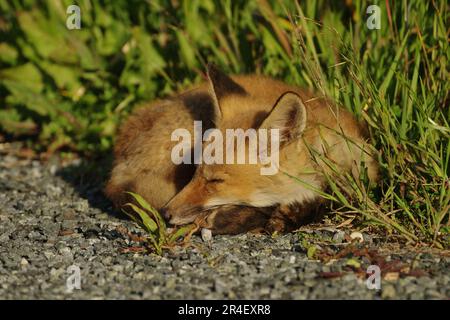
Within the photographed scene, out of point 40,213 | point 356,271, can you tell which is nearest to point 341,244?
point 356,271

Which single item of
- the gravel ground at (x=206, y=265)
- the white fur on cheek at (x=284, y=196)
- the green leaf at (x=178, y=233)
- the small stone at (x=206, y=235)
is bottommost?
the gravel ground at (x=206, y=265)

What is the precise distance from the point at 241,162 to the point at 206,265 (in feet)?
2.37

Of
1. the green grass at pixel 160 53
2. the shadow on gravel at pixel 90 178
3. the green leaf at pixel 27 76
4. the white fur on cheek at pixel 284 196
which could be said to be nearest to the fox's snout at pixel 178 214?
the white fur on cheek at pixel 284 196

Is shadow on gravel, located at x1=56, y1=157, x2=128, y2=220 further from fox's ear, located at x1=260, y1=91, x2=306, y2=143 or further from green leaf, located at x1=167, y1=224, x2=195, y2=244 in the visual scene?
fox's ear, located at x1=260, y1=91, x2=306, y2=143

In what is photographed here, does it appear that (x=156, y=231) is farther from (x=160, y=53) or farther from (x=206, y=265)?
(x=160, y=53)

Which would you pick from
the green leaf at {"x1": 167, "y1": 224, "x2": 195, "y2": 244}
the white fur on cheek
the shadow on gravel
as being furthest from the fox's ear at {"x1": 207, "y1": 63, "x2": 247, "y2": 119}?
the shadow on gravel

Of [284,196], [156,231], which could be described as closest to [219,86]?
[284,196]

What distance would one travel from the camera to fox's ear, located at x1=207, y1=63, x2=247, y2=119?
4477 mm

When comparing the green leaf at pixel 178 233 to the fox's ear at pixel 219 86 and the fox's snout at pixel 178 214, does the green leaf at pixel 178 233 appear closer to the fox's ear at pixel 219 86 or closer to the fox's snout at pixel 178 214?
the fox's snout at pixel 178 214

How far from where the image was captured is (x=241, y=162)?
4270 millimetres

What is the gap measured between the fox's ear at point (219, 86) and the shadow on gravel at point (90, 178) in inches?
48.7

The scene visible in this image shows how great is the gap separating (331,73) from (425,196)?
4.77ft

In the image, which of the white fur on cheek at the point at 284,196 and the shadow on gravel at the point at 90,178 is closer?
the white fur on cheek at the point at 284,196

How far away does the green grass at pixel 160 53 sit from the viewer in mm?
5051
